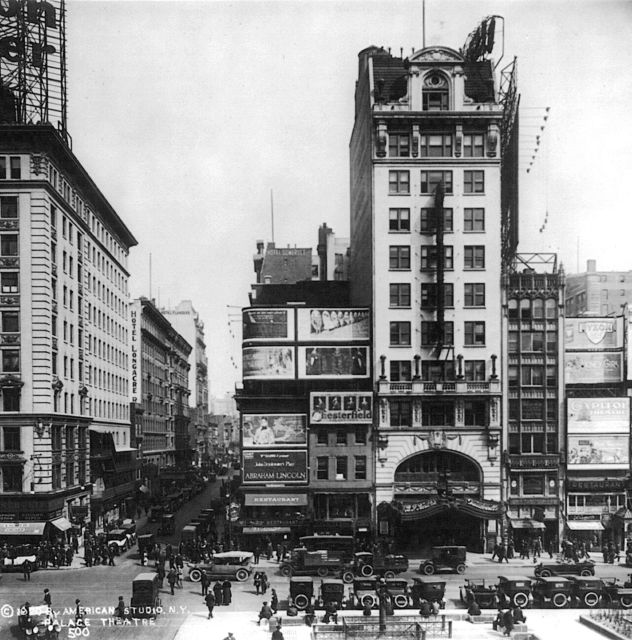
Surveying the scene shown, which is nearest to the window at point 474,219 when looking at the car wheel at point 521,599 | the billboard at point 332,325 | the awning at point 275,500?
the billboard at point 332,325

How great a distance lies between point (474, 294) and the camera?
6319 cm

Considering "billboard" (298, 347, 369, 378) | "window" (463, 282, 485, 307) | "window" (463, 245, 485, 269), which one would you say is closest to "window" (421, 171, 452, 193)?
"window" (463, 245, 485, 269)

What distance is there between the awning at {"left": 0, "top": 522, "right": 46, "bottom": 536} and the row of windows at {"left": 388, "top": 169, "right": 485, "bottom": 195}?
35.1 meters

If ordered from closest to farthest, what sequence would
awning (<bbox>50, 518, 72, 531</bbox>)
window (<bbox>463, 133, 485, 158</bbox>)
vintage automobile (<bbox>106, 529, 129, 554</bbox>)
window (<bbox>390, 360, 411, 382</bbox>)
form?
awning (<bbox>50, 518, 72, 531</bbox>)
vintage automobile (<bbox>106, 529, 129, 554</bbox>)
window (<bbox>390, 360, 411, 382</bbox>)
window (<bbox>463, 133, 485, 158</bbox>)

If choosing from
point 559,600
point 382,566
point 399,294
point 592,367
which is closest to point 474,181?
point 399,294

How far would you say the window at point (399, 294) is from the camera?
63.1m

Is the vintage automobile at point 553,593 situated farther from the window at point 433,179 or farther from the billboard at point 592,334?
the window at point 433,179

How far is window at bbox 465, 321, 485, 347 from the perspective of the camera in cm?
6306

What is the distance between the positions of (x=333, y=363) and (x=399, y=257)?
31.6 feet

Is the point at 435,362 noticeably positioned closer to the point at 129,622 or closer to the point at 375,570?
the point at 375,570

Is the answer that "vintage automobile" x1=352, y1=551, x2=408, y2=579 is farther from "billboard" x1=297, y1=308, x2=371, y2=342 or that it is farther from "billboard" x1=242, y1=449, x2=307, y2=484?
"billboard" x1=297, y1=308, x2=371, y2=342

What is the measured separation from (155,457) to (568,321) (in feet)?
211

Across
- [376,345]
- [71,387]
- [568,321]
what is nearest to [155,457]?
[71,387]

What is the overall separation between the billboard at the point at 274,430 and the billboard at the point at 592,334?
22.0 metres
